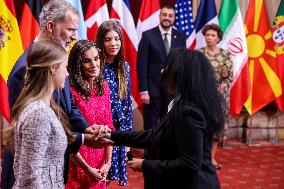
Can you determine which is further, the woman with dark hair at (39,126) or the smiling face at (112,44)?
the smiling face at (112,44)

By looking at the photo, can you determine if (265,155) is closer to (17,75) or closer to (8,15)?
(8,15)

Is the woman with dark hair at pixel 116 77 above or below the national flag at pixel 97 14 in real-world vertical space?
below

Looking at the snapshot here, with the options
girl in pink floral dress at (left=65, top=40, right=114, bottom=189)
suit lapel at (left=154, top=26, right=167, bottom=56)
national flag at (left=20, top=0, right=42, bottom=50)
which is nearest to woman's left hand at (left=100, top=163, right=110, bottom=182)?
girl in pink floral dress at (left=65, top=40, right=114, bottom=189)

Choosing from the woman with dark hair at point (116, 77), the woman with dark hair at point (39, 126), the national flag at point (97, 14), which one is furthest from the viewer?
the national flag at point (97, 14)

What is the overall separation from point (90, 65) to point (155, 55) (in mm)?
2870

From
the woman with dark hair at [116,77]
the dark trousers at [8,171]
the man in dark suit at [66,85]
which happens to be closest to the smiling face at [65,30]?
the man in dark suit at [66,85]

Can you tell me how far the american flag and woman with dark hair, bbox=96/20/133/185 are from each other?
278 centimetres

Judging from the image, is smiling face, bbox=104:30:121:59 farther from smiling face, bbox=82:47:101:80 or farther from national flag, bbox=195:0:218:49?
national flag, bbox=195:0:218:49

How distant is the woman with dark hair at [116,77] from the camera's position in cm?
369

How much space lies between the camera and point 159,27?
599cm

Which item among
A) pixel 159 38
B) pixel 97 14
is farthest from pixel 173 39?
pixel 97 14

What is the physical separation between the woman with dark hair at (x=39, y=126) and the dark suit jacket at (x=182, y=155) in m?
0.39

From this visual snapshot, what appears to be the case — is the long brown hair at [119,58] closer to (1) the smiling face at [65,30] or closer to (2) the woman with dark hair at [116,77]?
(2) the woman with dark hair at [116,77]

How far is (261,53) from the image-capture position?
→ 6.73m
